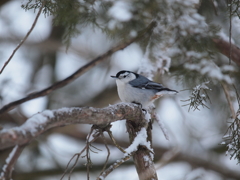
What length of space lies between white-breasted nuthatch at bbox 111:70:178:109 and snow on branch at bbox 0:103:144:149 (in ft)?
2.48

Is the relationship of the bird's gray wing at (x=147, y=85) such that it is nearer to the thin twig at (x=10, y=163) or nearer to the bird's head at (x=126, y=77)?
the bird's head at (x=126, y=77)

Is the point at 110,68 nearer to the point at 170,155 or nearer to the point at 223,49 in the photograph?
the point at 170,155

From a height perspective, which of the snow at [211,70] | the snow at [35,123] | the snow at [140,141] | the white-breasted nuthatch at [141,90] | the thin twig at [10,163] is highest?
the white-breasted nuthatch at [141,90]

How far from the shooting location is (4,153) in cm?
385

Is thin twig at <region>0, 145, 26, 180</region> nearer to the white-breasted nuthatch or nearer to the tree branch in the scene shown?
the tree branch

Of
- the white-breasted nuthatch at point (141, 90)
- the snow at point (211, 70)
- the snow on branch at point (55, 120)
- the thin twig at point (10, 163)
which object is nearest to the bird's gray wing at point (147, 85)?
the white-breasted nuthatch at point (141, 90)

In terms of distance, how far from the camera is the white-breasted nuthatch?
8.69 feet

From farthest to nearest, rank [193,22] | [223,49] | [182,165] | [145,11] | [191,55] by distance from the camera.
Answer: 1. [182,165]
2. [223,49]
3. [191,55]
4. [193,22]
5. [145,11]

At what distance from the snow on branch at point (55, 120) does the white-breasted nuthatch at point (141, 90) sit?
76 cm

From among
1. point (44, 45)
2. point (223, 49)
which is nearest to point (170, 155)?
point (223, 49)

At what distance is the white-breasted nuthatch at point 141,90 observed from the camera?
2.65 meters

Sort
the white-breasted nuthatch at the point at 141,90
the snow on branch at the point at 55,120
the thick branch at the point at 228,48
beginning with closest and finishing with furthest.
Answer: the snow on branch at the point at 55,120 → the white-breasted nuthatch at the point at 141,90 → the thick branch at the point at 228,48

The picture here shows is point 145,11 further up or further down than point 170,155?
further up

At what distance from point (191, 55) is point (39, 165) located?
10.2ft
